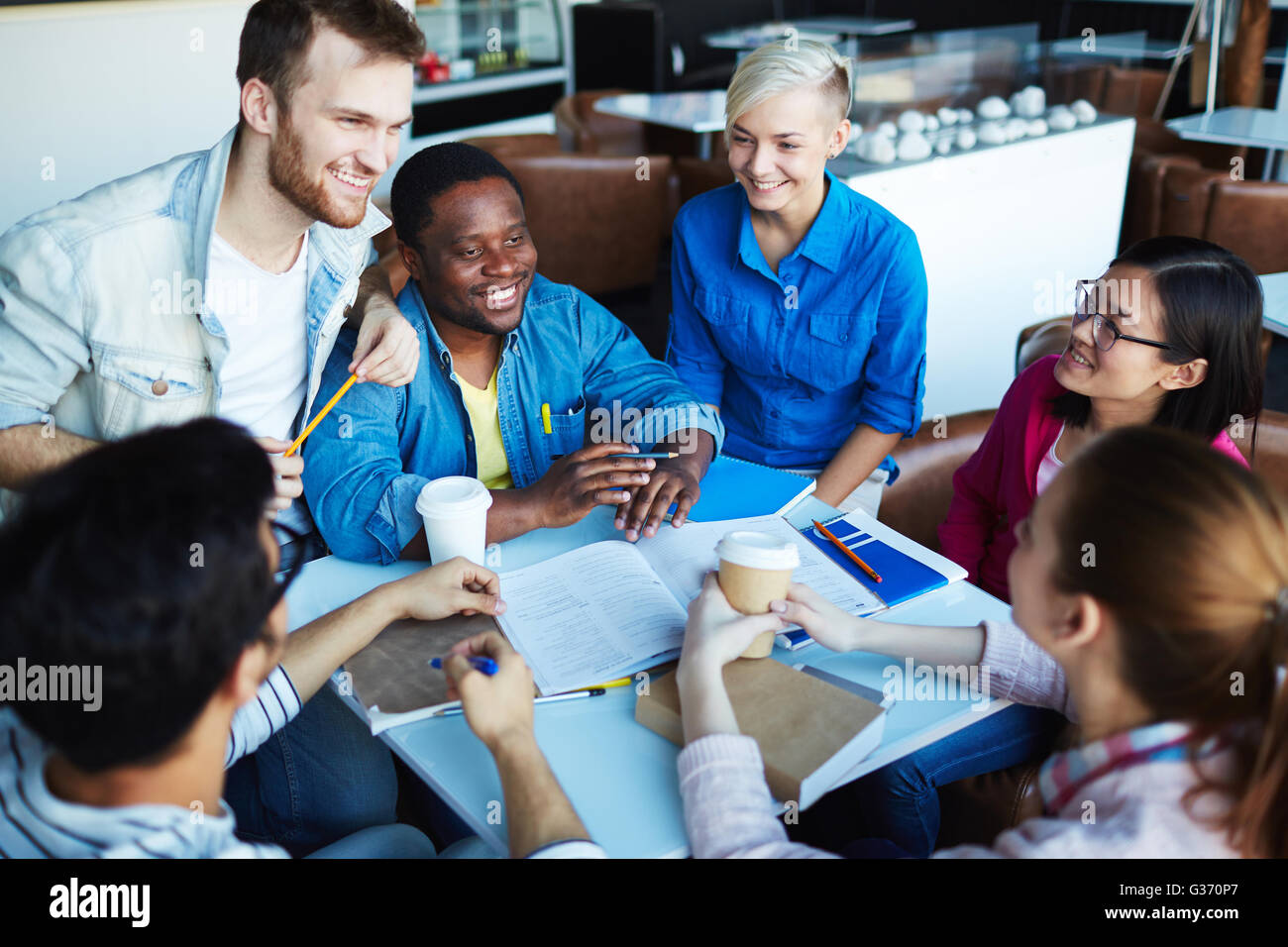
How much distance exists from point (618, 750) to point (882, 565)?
0.53 meters

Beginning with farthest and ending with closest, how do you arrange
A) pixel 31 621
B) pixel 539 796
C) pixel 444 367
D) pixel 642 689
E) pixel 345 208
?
pixel 444 367, pixel 345 208, pixel 642 689, pixel 539 796, pixel 31 621

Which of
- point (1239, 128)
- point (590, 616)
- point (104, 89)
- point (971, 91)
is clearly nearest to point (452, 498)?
point (590, 616)

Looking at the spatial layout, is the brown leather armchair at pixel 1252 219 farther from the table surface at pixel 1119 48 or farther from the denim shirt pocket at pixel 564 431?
the denim shirt pocket at pixel 564 431

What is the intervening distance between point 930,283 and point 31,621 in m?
3.07

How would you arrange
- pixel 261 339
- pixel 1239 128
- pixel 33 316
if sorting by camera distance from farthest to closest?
1. pixel 1239 128
2. pixel 261 339
3. pixel 33 316

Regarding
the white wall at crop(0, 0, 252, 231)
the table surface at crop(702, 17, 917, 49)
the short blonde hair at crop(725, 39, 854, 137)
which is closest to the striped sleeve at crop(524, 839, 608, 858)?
the short blonde hair at crop(725, 39, 854, 137)

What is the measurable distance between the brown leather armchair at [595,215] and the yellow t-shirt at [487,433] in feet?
8.92

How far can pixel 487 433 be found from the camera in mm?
1837

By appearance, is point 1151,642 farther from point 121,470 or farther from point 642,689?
point 121,470

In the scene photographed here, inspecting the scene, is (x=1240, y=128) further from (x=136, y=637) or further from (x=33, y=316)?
(x=136, y=637)

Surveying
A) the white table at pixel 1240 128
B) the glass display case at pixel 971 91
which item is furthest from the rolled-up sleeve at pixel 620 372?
the white table at pixel 1240 128
